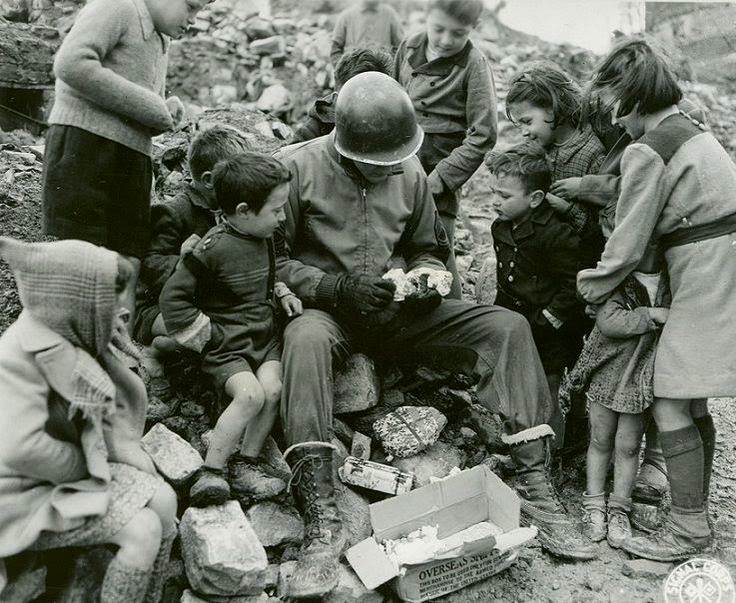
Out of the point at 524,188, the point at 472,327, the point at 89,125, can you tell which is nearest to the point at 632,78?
the point at 524,188

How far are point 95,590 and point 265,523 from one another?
0.96 metres

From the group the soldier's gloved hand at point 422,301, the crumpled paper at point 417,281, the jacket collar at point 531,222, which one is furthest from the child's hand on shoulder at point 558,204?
the soldier's gloved hand at point 422,301

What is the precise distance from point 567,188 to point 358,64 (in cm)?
176

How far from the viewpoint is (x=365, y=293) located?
393 centimetres

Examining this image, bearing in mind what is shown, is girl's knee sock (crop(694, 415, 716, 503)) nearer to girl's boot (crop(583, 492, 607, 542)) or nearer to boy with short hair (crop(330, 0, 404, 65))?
girl's boot (crop(583, 492, 607, 542))

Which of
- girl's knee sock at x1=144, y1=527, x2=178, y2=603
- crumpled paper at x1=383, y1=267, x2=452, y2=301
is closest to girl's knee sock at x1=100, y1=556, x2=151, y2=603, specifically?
girl's knee sock at x1=144, y1=527, x2=178, y2=603

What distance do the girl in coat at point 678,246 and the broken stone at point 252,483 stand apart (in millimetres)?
1762

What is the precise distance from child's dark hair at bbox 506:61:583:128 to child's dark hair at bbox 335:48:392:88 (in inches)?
43.2

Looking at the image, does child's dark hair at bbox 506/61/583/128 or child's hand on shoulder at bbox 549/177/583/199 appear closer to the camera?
child's hand on shoulder at bbox 549/177/583/199

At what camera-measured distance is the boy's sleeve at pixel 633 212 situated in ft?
12.0

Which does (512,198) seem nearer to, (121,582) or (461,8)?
(461,8)

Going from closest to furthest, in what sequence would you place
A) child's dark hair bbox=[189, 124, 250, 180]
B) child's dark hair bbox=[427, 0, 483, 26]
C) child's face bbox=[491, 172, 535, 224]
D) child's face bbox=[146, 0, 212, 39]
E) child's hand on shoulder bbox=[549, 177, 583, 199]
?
child's face bbox=[146, 0, 212, 39] → child's dark hair bbox=[189, 124, 250, 180] → child's face bbox=[491, 172, 535, 224] → child's hand on shoulder bbox=[549, 177, 583, 199] → child's dark hair bbox=[427, 0, 483, 26]

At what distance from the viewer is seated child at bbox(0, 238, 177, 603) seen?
255 cm

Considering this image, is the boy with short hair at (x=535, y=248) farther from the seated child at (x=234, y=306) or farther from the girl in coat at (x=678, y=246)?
the seated child at (x=234, y=306)
